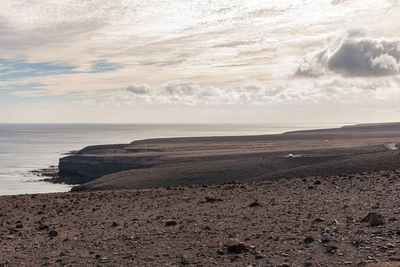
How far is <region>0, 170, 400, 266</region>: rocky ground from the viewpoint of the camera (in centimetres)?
1024

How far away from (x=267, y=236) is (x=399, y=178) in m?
12.3

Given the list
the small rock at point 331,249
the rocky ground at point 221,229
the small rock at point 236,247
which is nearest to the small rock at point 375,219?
the rocky ground at point 221,229

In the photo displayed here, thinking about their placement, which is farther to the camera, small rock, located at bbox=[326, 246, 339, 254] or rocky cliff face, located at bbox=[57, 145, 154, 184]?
rocky cliff face, located at bbox=[57, 145, 154, 184]

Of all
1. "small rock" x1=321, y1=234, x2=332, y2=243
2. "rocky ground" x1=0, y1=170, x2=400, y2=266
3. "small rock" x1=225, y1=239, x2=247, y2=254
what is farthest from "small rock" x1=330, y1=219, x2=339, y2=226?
"small rock" x1=225, y1=239, x2=247, y2=254

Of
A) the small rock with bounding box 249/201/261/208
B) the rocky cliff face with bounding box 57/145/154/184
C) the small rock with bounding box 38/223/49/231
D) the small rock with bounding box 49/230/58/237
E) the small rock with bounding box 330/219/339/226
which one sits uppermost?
the small rock with bounding box 330/219/339/226

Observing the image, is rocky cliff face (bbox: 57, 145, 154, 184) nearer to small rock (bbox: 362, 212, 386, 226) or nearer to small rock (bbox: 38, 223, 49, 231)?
small rock (bbox: 38, 223, 49, 231)

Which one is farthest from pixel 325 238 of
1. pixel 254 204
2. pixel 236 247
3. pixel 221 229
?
pixel 254 204

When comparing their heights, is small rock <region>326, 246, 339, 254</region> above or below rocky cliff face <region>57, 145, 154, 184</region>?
above

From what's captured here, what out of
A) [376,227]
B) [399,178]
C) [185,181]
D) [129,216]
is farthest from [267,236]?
[185,181]

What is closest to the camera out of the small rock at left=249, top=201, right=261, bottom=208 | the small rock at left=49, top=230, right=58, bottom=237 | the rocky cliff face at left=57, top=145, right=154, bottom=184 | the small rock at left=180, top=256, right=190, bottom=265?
the small rock at left=180, top=256, right=190, bottom=265

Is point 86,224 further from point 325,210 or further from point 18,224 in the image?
point 325,210

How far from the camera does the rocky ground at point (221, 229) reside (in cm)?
1024

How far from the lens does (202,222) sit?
14.6 m

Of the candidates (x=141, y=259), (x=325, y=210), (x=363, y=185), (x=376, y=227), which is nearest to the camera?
(x=141, y=259)
